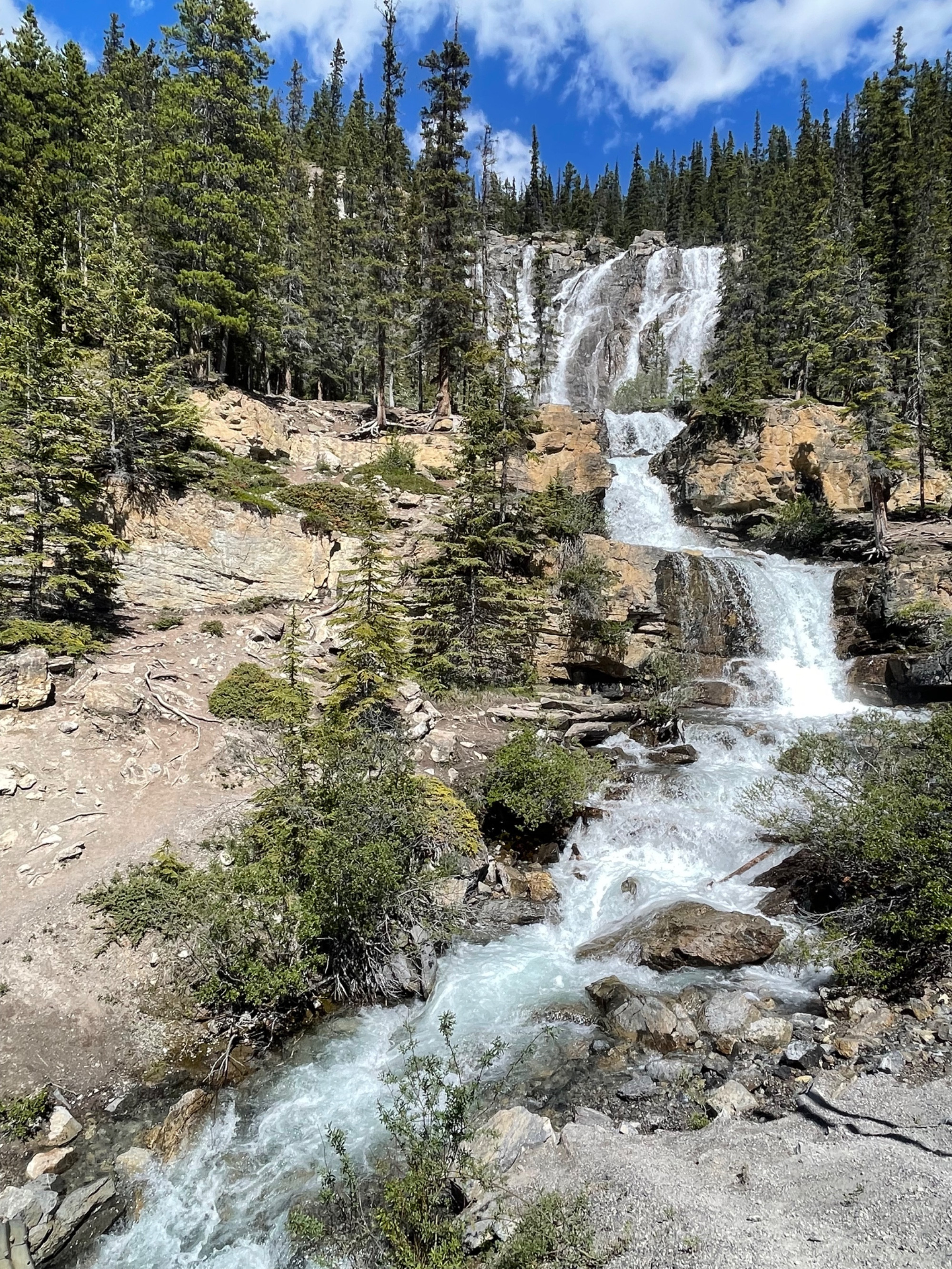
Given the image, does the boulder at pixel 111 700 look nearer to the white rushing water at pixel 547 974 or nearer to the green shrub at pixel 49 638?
the green shrub at pixel 49 638

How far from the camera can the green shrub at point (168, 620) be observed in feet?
56.1

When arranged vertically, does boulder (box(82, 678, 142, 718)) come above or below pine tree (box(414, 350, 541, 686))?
below

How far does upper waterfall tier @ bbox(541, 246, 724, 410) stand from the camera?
57500mm

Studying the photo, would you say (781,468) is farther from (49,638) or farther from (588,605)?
(49,638)

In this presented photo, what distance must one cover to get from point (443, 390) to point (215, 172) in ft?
41.1

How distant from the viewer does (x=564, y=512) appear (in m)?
23.5

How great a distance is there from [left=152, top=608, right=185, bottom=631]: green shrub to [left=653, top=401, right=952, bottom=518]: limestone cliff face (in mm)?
25158

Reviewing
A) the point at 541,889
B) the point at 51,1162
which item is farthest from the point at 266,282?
Result: the point at 51,1162

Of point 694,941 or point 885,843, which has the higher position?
point 885,843

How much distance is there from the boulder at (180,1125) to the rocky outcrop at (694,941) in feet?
20.6

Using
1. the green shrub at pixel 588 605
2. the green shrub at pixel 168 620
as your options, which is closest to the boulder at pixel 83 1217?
the green shrub at pixel 168 620

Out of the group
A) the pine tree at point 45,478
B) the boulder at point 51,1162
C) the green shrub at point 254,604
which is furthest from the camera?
the green shrub at point 254,604

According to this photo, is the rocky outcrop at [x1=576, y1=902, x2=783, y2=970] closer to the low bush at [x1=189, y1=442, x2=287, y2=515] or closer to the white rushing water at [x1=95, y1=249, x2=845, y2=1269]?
the white rushing water at [x1=95, y1=249, x2=845, y2=1269]

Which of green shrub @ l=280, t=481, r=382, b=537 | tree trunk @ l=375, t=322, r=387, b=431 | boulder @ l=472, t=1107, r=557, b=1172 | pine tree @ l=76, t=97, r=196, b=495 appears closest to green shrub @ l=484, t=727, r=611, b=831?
boulder @ l=472, t=1107, r=557, b=1172
